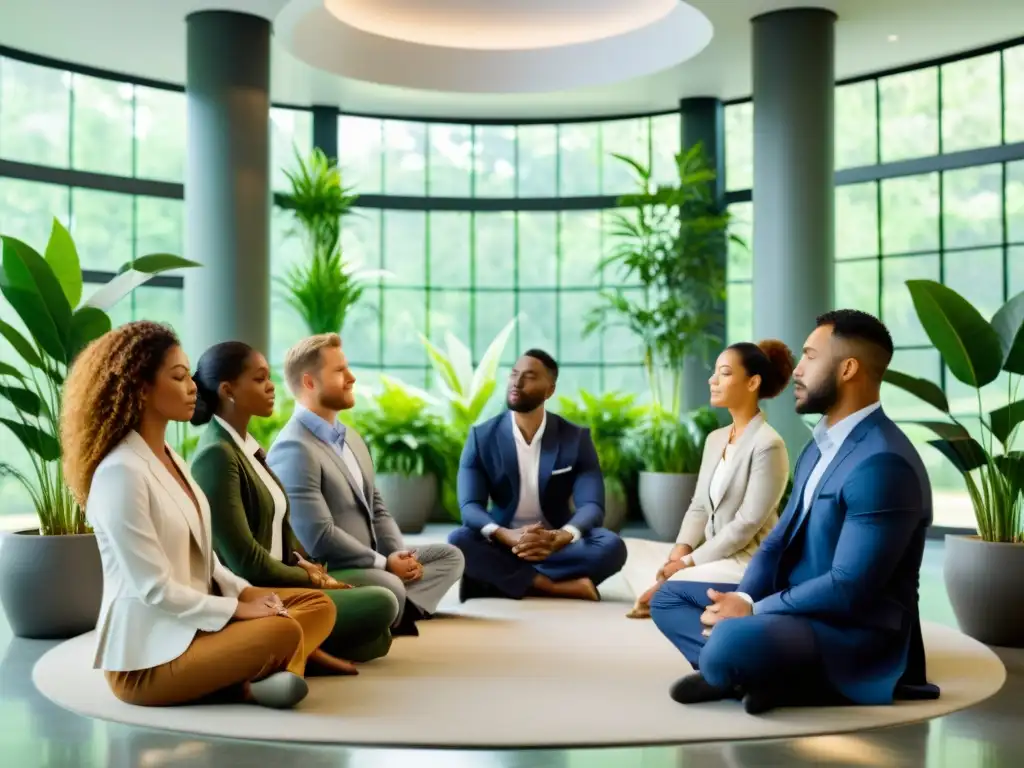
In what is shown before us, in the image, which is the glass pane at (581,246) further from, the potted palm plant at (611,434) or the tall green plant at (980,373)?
the tall green plant at (980,373)

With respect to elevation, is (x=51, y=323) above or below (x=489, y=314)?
below

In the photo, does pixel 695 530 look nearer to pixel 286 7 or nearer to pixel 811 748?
pixel 811 748

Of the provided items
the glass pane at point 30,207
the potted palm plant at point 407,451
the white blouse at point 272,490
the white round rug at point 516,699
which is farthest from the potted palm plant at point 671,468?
the glass pane at point 30,207

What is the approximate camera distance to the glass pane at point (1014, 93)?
9680 mm

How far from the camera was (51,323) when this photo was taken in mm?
5195

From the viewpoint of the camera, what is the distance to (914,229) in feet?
34.0

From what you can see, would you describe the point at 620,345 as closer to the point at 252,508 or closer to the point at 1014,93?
the point at 1014,93

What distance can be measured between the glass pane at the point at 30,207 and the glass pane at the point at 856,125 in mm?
7085

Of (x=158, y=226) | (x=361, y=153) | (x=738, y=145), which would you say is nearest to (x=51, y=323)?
(x=158, y=226)

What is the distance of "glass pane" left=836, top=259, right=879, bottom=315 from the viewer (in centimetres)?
1076

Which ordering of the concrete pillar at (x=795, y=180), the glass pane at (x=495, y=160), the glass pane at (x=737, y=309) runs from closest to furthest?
the concrete pillar at (x=795, y=180)
the glass pane at (x=737, y=309)
the glass pane at (x=495, y=160)

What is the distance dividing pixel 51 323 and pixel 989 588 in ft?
14.0

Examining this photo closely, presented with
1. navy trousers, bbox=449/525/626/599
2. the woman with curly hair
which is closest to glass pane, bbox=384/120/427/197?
navy trousers, bbox=449/525/626/599

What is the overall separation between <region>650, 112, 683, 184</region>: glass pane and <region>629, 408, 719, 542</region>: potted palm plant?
3.81 meters
